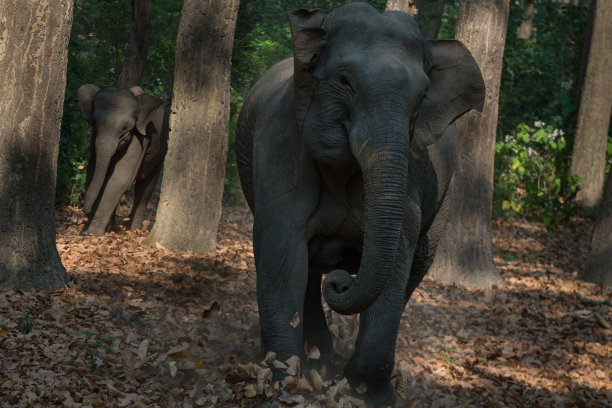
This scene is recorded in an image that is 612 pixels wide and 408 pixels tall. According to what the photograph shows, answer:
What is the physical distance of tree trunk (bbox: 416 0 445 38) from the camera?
815 inches

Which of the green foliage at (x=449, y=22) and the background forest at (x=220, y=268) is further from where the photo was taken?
→ the green foliage at (x=449, y=22)

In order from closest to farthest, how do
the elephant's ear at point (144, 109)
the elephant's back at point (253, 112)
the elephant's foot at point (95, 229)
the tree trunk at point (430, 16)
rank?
the elephant's back at point (253, 112) → the elephant's foot at point (95, 229) → the elephant's ear at point (144, 109) → the tree trunk at point (430, 16)

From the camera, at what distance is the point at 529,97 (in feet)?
74.5

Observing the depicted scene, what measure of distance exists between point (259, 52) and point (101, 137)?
19.5 ft

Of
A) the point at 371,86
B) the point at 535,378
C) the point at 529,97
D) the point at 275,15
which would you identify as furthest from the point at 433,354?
the point at 529,97

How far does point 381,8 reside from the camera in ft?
66.7

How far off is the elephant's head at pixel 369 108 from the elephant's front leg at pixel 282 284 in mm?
397

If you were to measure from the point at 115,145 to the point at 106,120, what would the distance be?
0.39 metres

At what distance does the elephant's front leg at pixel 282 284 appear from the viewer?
4836 mm

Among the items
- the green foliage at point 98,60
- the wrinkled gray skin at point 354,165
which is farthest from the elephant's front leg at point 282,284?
the green foliage at point 98,60

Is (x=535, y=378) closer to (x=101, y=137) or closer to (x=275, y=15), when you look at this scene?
(x=101, y=137)

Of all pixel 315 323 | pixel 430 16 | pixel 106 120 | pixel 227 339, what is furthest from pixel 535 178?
pixel 227 339

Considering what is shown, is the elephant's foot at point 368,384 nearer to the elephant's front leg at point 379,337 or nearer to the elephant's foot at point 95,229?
the elephant's front leg at point 379,337

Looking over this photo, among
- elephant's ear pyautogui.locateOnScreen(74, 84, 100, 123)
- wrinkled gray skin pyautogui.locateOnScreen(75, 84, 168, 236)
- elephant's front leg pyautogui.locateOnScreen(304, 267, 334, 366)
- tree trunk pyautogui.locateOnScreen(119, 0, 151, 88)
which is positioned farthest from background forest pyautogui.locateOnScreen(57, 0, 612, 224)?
elephant's front leg pyautogui.locateOnScreen(304, 267, 334, 366)
